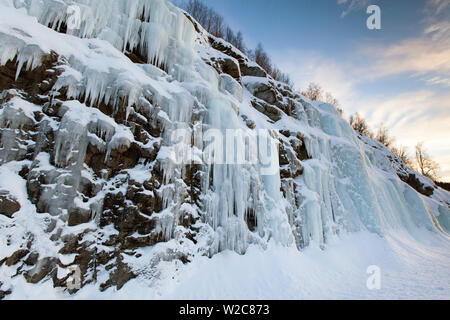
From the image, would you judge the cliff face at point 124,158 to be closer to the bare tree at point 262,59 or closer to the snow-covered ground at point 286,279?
the snow-covered ground at point 286,279

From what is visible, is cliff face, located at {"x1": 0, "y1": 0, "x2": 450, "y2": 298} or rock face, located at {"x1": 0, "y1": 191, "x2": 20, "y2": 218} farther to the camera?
cliff face, located at {"x1": 0, "y1": 0, "x2": 450, "y2": 298}

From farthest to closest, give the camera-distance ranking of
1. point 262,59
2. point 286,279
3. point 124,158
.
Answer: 1. point 262,59
2. point 286,279
3. point 124,158

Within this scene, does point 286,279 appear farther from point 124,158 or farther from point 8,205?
point 8,205

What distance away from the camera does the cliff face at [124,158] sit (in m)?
3.37

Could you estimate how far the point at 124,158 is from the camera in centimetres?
434

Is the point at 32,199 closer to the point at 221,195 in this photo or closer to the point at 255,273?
the point at 221,195

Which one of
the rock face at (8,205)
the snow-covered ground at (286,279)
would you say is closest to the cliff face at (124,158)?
the rock face at (8,205)

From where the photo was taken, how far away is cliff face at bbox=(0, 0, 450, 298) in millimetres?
3365

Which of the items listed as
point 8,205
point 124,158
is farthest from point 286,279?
point 8,205

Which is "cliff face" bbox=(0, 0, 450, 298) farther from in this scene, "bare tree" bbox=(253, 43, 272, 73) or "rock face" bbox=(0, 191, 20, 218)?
"bare tree" bbox=(253, 43, 272, 73)

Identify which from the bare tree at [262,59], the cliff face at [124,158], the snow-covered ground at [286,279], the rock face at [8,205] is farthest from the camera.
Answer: the bare tree at [262,59]

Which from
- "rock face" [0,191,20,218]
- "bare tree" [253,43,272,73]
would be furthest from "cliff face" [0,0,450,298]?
"bare tree" [253,43,272,73]
